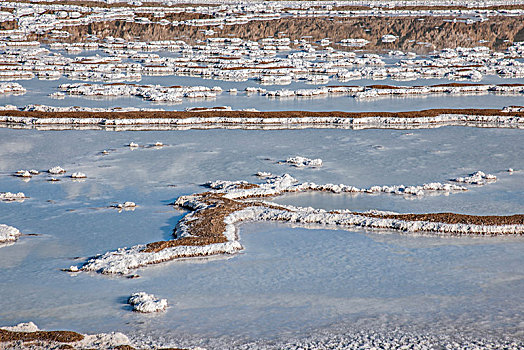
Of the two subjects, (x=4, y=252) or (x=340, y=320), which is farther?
(x=4, y=252)

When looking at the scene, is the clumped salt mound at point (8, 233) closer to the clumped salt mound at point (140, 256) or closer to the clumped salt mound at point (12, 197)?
the clumped salt mound at point (140, 256)

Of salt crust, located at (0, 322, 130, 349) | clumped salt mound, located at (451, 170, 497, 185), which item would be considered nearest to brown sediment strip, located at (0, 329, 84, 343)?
salt crust, located at (0, 322, 130, 349)

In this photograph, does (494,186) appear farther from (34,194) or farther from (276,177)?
(34,194)

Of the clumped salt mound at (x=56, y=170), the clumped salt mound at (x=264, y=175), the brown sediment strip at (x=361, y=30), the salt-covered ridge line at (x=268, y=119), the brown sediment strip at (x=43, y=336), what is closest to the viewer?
the brown sediment strip at (x=43, y=336)

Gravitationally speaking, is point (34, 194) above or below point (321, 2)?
below

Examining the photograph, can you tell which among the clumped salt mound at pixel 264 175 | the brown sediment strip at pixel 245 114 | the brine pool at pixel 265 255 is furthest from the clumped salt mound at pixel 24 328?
the brown sediment strip at pixel 245 114

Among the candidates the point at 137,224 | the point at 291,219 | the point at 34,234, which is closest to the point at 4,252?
the point at 34,234
